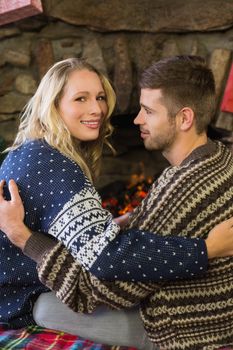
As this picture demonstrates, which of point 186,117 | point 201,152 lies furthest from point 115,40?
point 201,152

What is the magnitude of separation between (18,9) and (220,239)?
155 cm

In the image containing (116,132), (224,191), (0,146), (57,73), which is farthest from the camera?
(116,132)

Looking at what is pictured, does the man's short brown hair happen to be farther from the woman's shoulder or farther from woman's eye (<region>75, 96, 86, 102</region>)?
the woman's shoulder

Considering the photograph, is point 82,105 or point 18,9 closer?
point 82,105

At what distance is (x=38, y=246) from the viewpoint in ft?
4.41

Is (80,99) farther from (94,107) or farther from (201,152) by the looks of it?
(201,152)

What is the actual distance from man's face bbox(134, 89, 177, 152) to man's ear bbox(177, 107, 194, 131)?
1.2 inches

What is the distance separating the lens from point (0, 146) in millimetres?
2273

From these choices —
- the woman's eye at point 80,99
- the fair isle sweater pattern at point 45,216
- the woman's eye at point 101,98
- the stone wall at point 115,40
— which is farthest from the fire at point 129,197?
the fair isle sweater pattern at point 45,216

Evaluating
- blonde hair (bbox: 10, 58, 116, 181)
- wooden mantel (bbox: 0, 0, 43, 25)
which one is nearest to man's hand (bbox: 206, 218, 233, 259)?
blonde hair (bbox: 10, 58, 116, 181)

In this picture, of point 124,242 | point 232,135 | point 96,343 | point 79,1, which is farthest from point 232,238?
point 79,1

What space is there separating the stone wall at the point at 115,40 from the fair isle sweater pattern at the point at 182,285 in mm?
1218

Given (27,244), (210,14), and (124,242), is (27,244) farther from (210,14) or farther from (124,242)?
(210,14)

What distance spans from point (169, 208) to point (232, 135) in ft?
4.31
